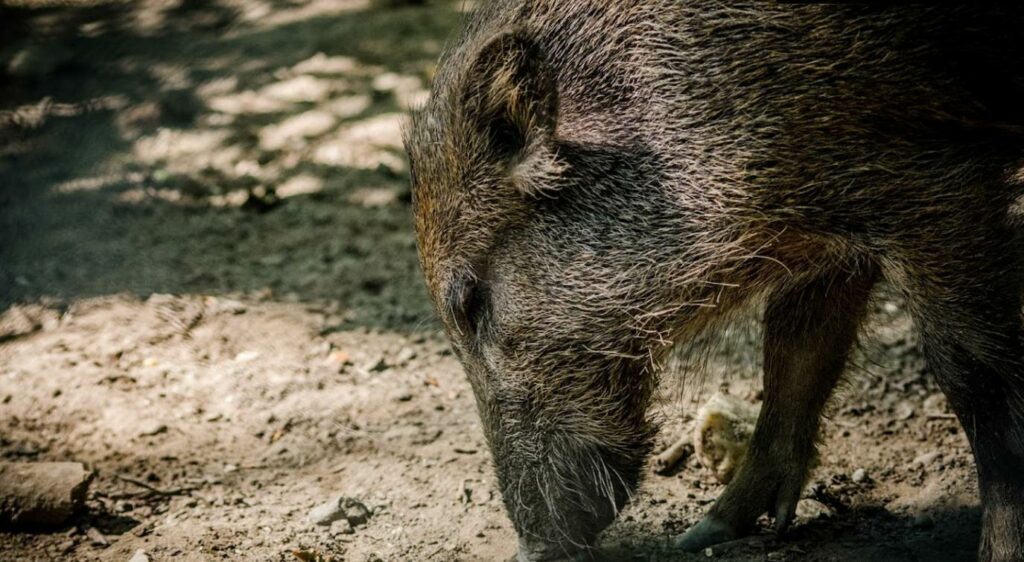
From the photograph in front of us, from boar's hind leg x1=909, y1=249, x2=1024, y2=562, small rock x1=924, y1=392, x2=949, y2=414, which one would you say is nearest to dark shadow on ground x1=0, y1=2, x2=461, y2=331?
small rock x1=924, y1=392, x2=949, y2=414

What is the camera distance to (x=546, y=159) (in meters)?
2.99

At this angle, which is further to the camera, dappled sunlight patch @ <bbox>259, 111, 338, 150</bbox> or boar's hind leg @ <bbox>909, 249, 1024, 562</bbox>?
dappled sunlight patch @ <bbox>259, 111, 338, 150</bbox>

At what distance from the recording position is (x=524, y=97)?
302 centimetres

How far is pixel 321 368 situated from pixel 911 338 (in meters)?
2.60

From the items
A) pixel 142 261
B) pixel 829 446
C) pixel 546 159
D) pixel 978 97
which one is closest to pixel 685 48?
pixel 546 159

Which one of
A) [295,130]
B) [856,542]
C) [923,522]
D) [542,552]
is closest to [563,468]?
[542,552]

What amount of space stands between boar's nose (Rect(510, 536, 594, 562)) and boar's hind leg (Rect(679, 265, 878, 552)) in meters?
A: 0.48

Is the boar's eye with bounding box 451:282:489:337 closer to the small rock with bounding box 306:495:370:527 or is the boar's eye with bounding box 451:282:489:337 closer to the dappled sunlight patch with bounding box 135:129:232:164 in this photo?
the small rock with bounding box 306:495:370:527

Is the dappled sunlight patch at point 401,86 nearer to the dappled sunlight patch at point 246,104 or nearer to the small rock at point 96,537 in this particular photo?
the dappled sunlight patch at point 246,104

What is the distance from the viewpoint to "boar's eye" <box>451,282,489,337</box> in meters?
3.19

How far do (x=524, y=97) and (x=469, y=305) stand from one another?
26.2 inches

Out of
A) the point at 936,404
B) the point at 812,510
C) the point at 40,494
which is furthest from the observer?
the point at 936,404

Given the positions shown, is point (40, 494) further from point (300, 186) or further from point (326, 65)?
point (326, 65)

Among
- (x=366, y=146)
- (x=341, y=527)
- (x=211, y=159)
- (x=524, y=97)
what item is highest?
(x=524, y=97)
